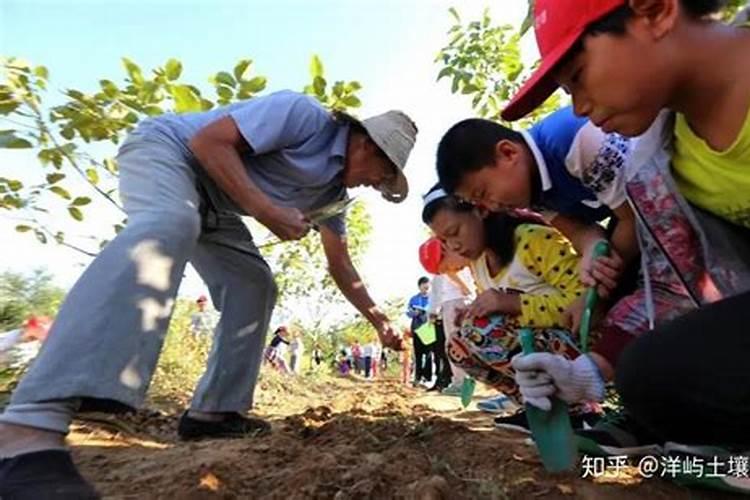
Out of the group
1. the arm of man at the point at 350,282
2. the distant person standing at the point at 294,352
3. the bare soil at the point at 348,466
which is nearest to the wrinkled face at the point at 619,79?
the bare soil at the point at 348,466

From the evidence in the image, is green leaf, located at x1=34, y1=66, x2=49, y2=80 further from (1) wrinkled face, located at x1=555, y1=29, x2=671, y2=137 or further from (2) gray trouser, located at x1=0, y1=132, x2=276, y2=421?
(1) wrinkled face, located at x1=555, y1=29, x2=671, y2=137

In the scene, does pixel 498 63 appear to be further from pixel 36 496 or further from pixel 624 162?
pixel 36 496

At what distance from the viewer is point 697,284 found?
4.88 ft

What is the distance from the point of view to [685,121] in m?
1.35

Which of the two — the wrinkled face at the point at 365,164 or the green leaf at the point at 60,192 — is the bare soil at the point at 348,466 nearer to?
the wrinkled face at the point at 365,164

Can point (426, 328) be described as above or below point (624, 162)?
above

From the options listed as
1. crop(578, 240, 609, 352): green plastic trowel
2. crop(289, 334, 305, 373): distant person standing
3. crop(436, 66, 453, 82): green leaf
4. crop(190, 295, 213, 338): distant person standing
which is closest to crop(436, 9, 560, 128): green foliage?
crop(436, 66, 453, 82): green leaf

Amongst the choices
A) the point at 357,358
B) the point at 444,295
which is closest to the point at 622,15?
the point at 444,295

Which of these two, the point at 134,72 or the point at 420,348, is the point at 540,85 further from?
the point at 420,348

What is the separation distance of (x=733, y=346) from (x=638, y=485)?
2.10 ft

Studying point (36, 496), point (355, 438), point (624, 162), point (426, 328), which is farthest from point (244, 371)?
point (426, 328)

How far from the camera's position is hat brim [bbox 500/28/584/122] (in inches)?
47.2

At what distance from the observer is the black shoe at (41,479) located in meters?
1.17

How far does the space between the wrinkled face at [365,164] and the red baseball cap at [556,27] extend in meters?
0.99
